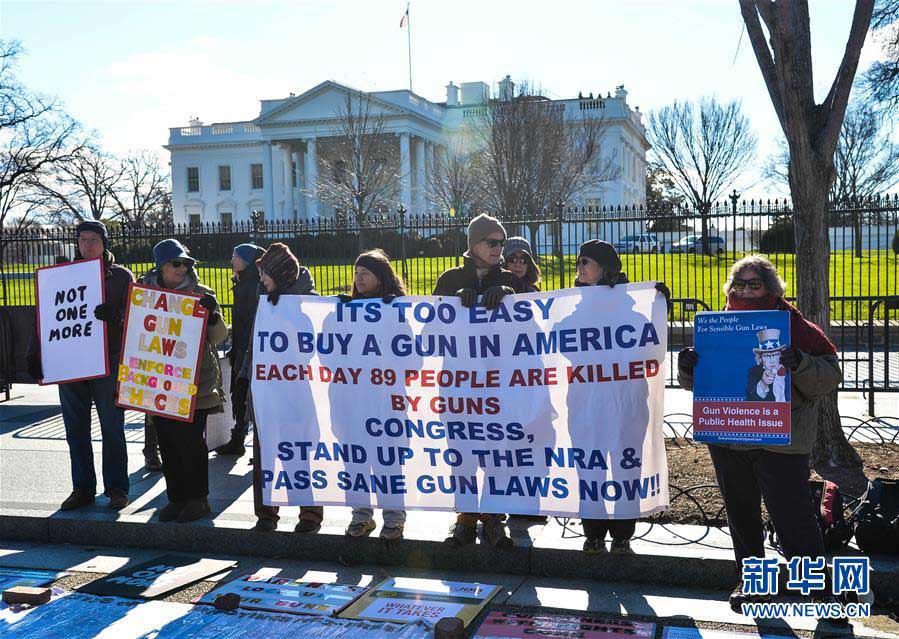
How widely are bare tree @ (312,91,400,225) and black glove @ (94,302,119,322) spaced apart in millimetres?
26301

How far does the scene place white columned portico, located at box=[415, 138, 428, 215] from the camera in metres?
59.0

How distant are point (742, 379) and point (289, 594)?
9.18 ft

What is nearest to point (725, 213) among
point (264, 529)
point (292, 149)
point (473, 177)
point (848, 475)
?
point (848, 475)

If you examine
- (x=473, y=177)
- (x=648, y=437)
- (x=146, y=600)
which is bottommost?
(x=146, y=600)

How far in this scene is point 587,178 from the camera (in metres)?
50.3

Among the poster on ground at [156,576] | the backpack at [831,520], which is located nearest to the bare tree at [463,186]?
the poster on ground at [156,576]

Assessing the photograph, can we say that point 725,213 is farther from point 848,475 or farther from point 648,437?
point 648,437

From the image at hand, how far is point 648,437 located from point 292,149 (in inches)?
2786

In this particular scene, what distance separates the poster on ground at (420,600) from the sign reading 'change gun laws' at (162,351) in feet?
6.57

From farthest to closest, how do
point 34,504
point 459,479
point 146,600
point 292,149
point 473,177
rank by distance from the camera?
point 292,149
point 473,177
point 34,504
point 459,479
point 146,600

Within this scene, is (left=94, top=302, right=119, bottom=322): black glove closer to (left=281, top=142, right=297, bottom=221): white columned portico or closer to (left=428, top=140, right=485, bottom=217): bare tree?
(left=428, top=140, right=485, bottom=217): bare tree

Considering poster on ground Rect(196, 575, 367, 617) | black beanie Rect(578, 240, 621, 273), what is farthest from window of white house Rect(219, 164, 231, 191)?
black beanie Rect(578, 240, 621, 273)

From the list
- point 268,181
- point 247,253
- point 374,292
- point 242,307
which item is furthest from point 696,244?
point 268,181

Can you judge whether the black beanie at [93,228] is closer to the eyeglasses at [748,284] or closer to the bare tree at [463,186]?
the eyeglasses at [748,284]
